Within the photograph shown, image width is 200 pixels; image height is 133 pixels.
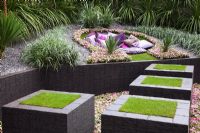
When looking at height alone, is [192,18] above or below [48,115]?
above

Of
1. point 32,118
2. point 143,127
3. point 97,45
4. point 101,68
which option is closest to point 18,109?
point 32,118

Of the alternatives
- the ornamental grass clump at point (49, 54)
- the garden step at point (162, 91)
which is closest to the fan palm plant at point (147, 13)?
the ornamental grass clump at point (49, 54)

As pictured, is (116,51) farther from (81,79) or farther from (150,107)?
(150,107)

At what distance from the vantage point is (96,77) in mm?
6473

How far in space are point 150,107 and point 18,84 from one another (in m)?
2.34

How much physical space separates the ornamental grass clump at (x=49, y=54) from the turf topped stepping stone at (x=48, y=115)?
1.73 meters

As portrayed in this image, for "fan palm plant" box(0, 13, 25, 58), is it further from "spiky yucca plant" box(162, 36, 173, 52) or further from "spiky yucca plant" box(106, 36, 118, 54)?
"spiky yucca plant" box(162, 36, 173, 52)

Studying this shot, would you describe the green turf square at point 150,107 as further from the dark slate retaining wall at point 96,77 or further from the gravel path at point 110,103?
the dark slate retaining wall at point 96,77

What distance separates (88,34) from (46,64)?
270 cm

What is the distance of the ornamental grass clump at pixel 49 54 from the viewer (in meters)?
5.95

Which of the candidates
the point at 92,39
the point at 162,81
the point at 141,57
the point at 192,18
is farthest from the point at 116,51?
the point at 192,18

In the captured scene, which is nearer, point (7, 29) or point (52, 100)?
point (52, 100)

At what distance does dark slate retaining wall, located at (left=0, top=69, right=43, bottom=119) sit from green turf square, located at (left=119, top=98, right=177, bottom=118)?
1932mm

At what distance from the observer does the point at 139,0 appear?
10719 millimetres
